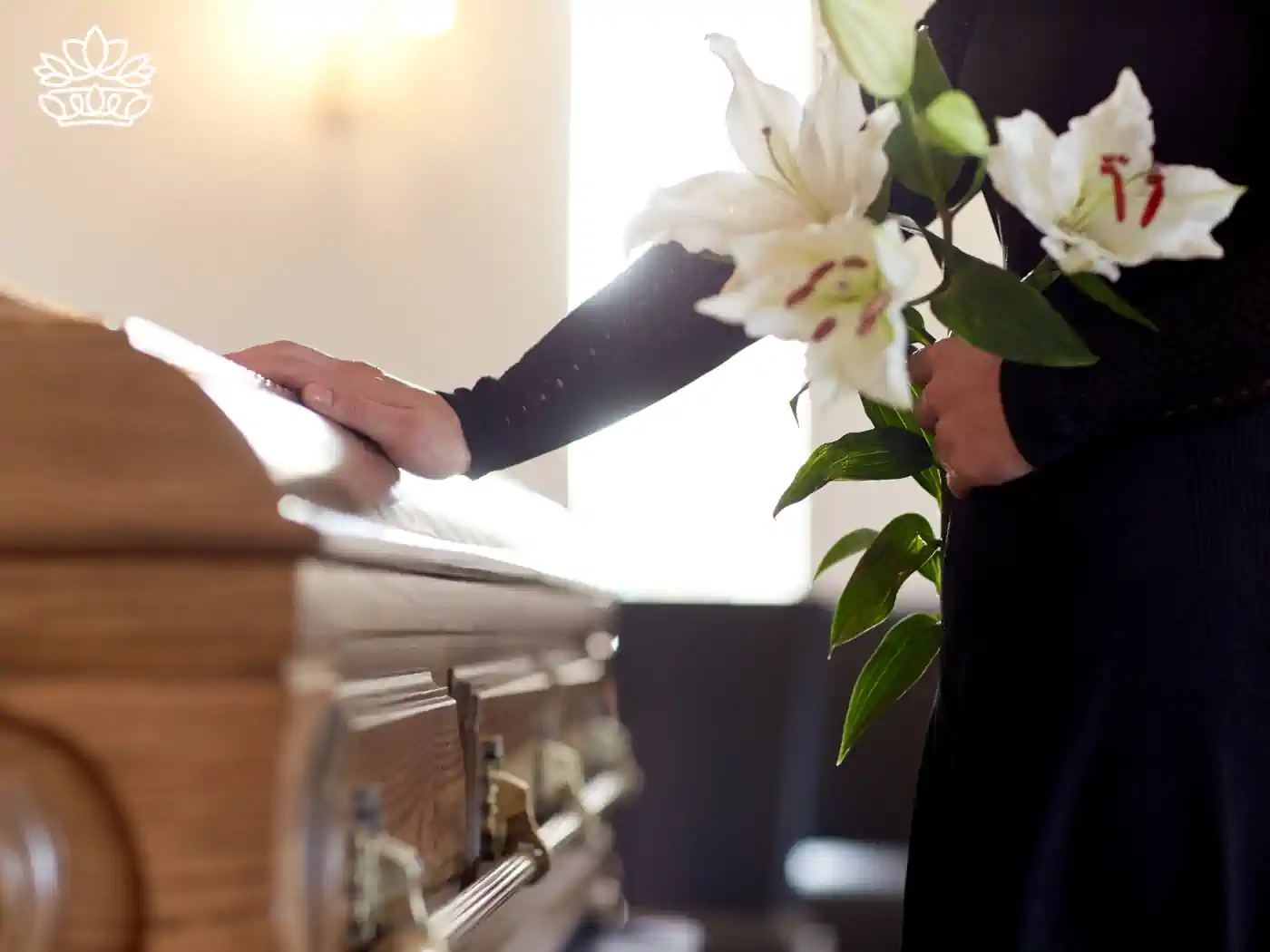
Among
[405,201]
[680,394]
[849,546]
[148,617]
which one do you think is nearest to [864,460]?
[849,546]

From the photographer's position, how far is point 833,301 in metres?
0.49

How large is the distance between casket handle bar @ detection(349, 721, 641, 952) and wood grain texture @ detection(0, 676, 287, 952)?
106mm

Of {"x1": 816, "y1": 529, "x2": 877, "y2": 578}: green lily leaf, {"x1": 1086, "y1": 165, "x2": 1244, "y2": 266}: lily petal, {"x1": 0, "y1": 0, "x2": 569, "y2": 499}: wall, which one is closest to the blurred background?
{"x1": 0, "y1": 0, "x2": 569, "y2": 499}: wall

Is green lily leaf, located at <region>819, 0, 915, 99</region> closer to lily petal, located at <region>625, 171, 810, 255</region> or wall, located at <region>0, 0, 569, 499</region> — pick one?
lily petal, located at <region>625, 171, 810, 255</region>

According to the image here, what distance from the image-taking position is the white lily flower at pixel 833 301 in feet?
1.54

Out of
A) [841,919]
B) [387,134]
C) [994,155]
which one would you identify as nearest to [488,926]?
[994,155]

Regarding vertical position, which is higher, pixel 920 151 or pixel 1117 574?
pixel 920 151

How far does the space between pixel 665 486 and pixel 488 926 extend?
5.44 ft

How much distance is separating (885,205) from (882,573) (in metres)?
0.28

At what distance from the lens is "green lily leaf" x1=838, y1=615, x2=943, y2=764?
0.79 meters

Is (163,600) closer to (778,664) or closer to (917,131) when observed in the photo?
(917,131)

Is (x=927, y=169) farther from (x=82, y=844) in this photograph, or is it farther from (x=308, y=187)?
(x=308, y=187)

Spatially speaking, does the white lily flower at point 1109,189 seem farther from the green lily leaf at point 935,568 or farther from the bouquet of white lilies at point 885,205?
the green lily leaf at point 935,568

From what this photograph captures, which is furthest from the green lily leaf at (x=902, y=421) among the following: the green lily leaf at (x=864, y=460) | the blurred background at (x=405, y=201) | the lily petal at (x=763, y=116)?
the blurred background at (x=405, y=201)
